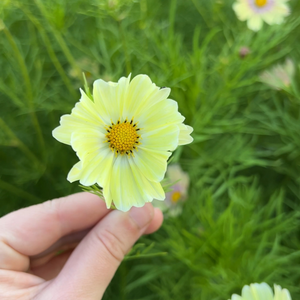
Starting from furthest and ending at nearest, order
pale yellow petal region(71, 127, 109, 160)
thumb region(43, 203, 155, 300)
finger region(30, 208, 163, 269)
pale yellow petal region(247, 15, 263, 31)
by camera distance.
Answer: pale yellow petal region(247, 15, 263, 31) → finger region(30, 208, 163, 269) → thumb region(43, 203, 155, 300) → pale yellow petal region(71, 127, 109, 160)

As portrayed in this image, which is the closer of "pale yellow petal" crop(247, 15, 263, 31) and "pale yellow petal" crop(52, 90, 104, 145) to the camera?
"pale yellow petal" crop(52, 90, 104, 145)

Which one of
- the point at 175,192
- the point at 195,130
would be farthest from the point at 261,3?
the point at 175,192

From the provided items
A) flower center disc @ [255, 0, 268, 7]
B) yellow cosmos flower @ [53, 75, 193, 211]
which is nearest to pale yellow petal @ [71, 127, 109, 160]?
yellow cosmos flower @ [53, 75, 193, 211]

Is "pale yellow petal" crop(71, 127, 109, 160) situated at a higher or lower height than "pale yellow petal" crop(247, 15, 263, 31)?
lower

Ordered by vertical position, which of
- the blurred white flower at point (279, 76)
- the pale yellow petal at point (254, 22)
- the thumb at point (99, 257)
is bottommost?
the thumb at point (99, 257)

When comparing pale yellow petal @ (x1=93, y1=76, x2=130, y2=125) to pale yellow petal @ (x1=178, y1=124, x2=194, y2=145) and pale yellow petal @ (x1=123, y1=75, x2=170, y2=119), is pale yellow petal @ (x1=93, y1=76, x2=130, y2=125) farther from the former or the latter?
pale yellow petal @ (x1=178, y1=124, x2=194, y2=145)

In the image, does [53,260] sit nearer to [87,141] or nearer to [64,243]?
[64,243]

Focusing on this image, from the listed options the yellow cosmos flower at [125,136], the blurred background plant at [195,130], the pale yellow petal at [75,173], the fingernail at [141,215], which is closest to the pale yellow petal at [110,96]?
the yellow cosmos flower at [125,136]

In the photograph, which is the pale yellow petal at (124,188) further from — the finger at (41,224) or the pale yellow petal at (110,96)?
the finger at (41,224)
